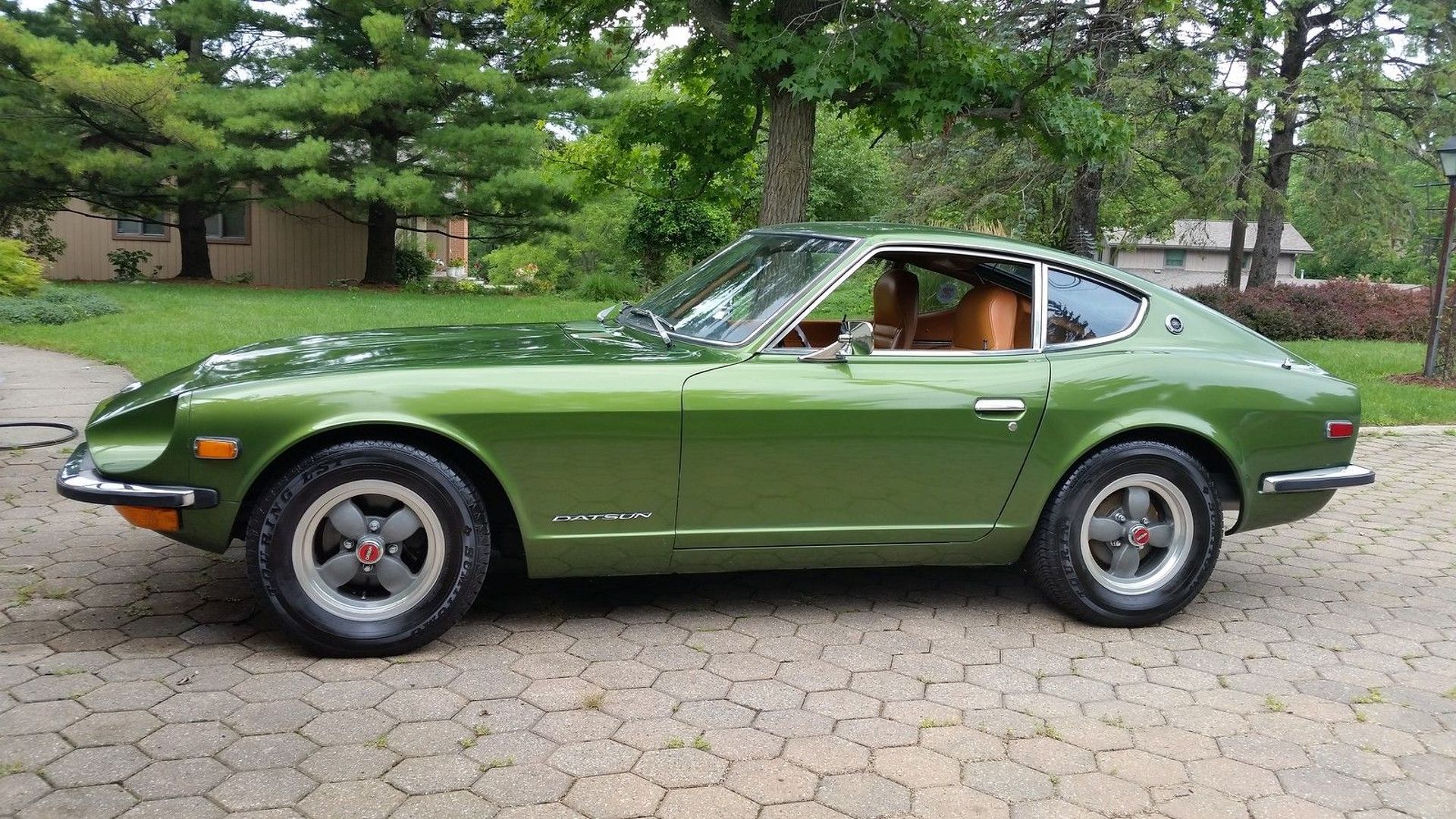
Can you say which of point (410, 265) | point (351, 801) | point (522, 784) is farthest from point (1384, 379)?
point (410, 265)

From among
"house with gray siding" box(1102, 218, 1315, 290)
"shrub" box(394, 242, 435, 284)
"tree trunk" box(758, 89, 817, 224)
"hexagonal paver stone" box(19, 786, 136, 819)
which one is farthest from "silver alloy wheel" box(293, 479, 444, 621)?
"house with gray siding" box(1102, 218, 1315, 290)

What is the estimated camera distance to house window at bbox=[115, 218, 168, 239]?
80.8 feet

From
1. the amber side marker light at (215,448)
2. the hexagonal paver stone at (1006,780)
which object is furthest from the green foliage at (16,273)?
the hexagonal paver stone at (1006,780)

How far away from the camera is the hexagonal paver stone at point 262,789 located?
2.72 meters

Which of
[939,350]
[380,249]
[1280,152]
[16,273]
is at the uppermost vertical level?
[1280,152]

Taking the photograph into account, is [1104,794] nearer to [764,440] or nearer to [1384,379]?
[764,440]

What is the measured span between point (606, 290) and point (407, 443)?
809 inches

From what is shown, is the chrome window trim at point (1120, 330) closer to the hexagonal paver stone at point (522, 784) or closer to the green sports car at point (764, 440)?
the green sports car at point (764, 440)

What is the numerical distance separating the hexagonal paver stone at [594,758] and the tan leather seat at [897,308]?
85.3 inches

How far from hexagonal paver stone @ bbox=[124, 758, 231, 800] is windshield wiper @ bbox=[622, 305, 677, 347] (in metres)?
2.09

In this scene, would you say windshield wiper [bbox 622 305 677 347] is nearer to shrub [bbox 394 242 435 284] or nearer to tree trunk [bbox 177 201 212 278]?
tree trunk [bbox 177 201 212 278]

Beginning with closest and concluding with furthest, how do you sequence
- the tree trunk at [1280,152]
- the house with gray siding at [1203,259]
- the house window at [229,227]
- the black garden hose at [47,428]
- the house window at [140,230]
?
1. the black garden hose at [47,428]
2. the tree trunk at [1280,152]
3. the house window at [140,230]
4. the house window at [229,227]
5. the house with gray siding at [1203,259]

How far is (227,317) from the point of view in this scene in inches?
605

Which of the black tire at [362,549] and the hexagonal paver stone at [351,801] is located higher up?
the black tire at [362,549]
